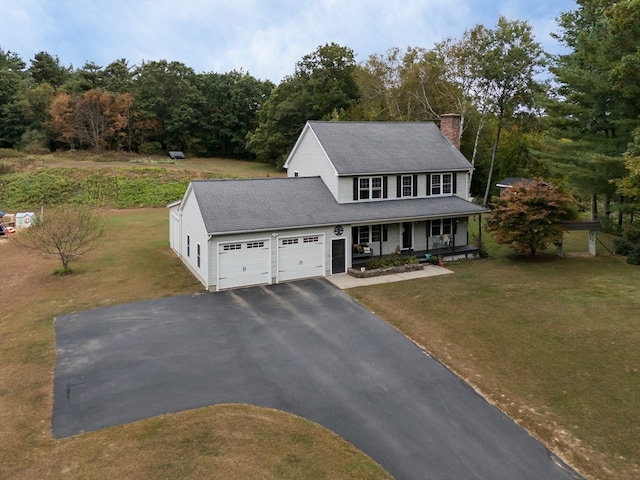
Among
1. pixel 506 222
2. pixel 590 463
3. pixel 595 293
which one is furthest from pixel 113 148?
pixel 590 463

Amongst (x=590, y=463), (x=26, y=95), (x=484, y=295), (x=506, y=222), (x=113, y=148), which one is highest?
(x=26, y=95)

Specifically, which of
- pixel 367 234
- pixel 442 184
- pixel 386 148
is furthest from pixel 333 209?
pixel 442 184

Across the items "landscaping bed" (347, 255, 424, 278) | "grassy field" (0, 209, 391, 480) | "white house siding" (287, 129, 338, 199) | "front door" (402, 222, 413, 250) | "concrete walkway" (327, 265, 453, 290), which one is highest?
"white house siding" (287, 129, 338, 199)

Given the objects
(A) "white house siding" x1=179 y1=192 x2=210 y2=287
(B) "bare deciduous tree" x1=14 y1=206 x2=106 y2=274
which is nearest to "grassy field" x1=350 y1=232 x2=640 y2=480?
(A) "white house siding" x1=179 y1=192 x2=210 y2=287

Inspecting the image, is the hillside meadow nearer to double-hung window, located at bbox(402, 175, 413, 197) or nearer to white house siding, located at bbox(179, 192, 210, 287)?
white house siding, located at bbox(179, 192, 210, 287)

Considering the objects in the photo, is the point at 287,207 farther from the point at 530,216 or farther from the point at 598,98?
the point at 598,98

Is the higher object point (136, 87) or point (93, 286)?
point (136, 87)

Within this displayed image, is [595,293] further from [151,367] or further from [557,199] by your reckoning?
[151,367]

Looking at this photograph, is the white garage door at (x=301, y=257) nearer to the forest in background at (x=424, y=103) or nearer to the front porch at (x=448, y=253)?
the front porch at (x=448, y=253)
